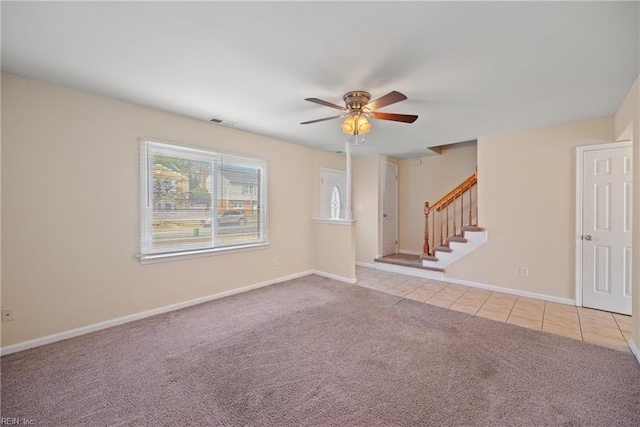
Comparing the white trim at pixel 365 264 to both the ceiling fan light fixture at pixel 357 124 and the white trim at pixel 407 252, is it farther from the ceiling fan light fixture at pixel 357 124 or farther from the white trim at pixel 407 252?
the ceiling fan light fixture at pixel 357 124

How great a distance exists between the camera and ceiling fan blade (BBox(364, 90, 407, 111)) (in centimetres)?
205

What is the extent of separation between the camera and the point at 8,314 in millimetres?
2248

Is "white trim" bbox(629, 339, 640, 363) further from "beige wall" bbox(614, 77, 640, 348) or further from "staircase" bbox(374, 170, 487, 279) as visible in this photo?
"staircase" bbox(374, 170, 487, 279)

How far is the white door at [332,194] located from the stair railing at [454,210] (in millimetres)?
1756

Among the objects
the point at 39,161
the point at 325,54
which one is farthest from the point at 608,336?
the point at 39,161

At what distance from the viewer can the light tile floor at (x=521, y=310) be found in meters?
2.65

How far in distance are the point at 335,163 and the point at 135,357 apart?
14.6 feet

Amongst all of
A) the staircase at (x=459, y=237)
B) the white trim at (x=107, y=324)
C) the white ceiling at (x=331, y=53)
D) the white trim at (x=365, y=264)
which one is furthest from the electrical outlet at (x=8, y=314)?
the staircase at (x=459, y=237)

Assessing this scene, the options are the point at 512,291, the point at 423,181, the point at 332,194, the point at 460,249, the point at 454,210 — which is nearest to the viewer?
the point at 512,291

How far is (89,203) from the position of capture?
2.63 meters

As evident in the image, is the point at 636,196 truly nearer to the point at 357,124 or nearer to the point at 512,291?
the point at 512,291

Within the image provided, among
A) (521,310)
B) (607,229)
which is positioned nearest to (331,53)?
(521,310)

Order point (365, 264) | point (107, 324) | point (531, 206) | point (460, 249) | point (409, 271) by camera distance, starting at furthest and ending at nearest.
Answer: point (365, 264), point (409, 271), point (460, 249), point (531, 206), point (107, 324)

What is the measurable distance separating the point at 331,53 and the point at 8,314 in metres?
3.52
